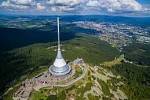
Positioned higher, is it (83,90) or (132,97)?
(83,90)

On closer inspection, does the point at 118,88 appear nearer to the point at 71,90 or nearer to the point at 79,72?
the point at 79,72

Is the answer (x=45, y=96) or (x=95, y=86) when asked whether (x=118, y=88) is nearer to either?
(x=95, y=86)

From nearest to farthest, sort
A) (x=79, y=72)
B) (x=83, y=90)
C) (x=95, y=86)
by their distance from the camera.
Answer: (x=83, y=90) < (x=95, y=86) < (x=79, y=72)

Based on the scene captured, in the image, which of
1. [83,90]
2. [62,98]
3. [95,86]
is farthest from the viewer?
[95,86]

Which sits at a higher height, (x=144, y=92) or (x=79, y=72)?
(x=79, y=72)

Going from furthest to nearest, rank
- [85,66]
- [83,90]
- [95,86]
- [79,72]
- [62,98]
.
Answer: [85,66]
[79,72]
[95,86]
[83,90]
[62,98]

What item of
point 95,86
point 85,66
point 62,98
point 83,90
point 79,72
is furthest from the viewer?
point 85,66

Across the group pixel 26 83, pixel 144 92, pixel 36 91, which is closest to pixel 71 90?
pixel 36 91

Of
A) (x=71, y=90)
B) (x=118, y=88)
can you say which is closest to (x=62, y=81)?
(x=71, y=90)

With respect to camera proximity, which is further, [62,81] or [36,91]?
[62,81]
